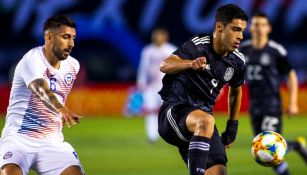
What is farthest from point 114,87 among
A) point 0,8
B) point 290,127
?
point 290,127

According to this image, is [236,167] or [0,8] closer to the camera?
[236,167]

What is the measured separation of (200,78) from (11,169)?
1.83 metres

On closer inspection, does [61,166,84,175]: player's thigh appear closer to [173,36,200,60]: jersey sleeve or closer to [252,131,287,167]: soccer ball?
[173,36,200,60]: jersey sleeve

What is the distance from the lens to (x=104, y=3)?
76.9 feet

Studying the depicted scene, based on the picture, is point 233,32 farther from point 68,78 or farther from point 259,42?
point 259,42

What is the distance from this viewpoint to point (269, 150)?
7.73 meters

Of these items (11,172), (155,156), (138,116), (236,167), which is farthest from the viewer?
(138,116)

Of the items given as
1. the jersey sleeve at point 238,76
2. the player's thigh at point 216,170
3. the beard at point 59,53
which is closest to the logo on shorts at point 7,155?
the beard at point 59,53

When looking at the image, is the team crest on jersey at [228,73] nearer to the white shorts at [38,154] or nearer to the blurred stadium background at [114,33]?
the white shorts at [38,154]

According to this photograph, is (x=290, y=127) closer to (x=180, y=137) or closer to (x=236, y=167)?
(x=236, y=167)

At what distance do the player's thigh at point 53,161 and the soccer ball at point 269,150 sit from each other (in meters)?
1.72

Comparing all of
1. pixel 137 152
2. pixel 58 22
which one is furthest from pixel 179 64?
pixel 137 152

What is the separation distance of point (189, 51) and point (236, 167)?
481 centimetres

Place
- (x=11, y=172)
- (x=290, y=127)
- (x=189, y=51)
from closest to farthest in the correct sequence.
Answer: (x=11, y=172) → (x=189, y=51) → (x=290, y=127)
